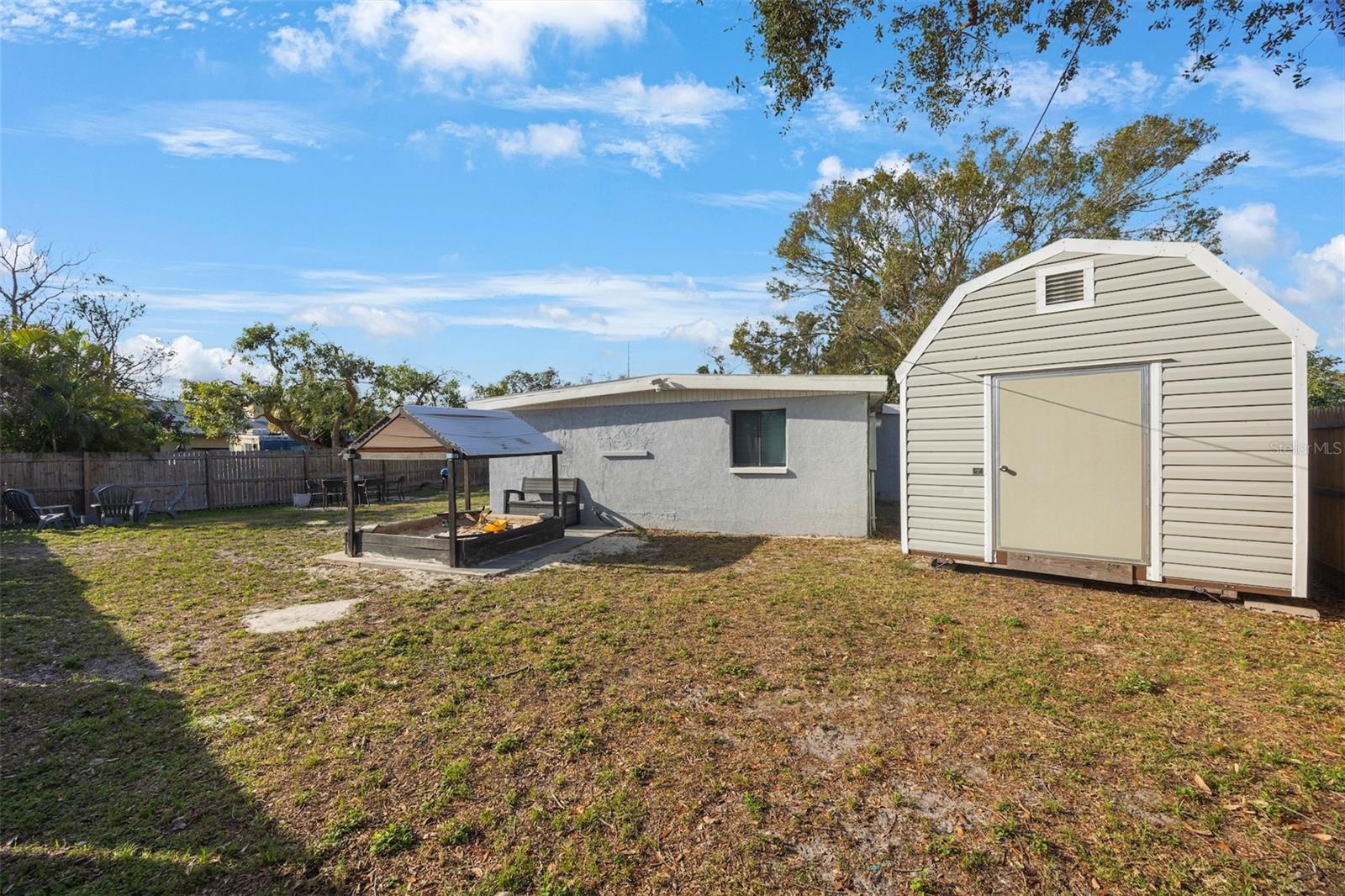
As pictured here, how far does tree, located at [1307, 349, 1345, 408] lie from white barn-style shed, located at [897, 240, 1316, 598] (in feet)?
55.0

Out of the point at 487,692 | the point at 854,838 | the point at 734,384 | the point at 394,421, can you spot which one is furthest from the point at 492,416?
A: the point at 854,838

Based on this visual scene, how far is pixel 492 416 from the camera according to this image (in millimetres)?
10047

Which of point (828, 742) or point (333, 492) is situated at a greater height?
point (333, 492)

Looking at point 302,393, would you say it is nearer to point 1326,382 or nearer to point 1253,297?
point 1253,297

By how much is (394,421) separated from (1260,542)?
9982mm

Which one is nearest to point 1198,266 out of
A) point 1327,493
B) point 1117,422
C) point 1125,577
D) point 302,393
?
point 1117,422

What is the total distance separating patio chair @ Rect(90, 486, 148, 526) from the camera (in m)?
12.8

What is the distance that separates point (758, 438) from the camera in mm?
10781

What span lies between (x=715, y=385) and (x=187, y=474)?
13803 mm

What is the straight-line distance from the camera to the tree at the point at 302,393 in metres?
21.8

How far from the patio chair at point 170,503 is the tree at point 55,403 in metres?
1.34

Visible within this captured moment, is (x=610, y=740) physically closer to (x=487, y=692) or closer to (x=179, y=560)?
(x=487, y=692)

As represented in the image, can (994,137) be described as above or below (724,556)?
above

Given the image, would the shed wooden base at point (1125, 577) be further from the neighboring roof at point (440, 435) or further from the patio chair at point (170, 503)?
the patio chair at point (170, 503)
